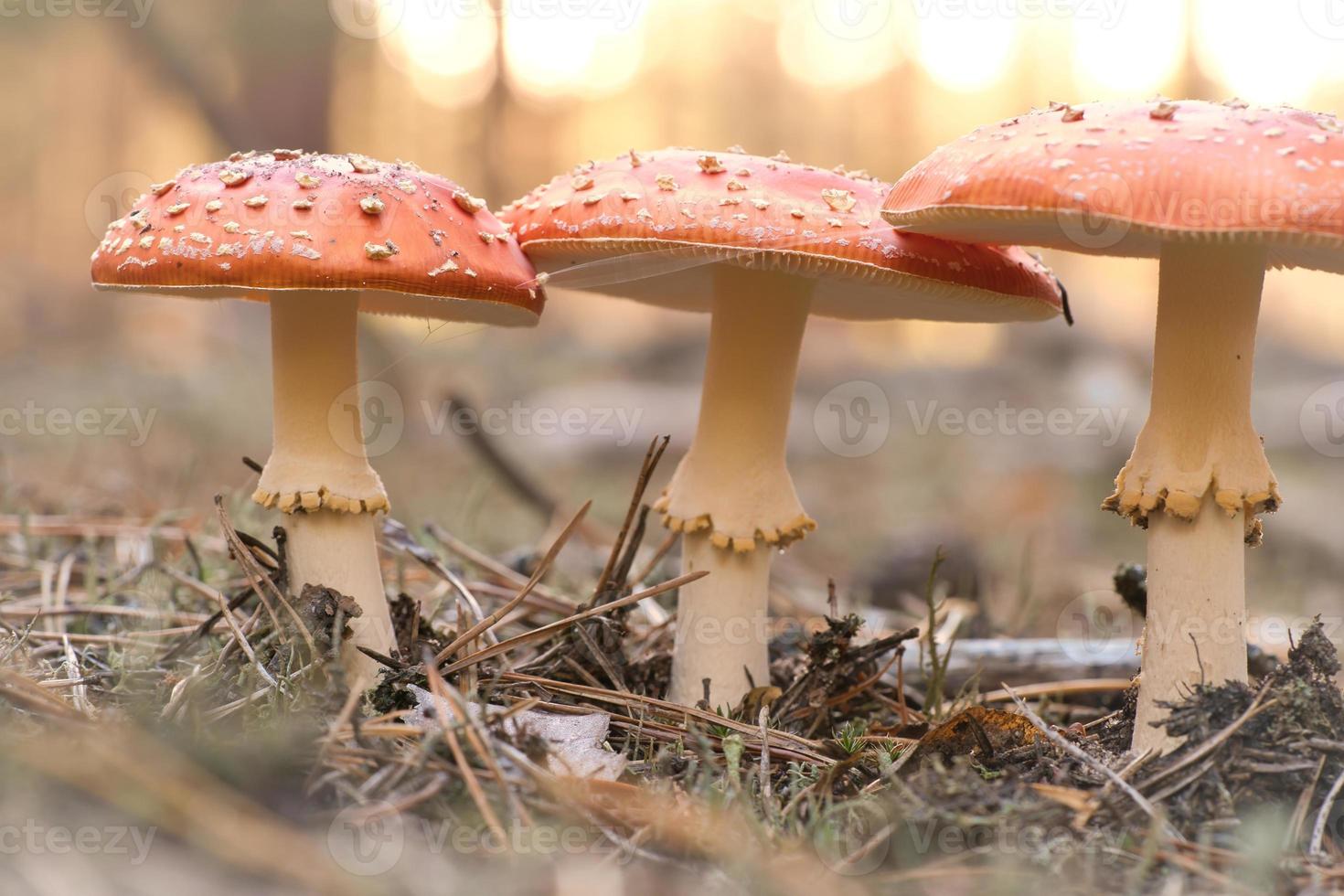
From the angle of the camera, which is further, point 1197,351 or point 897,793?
point 1197,351

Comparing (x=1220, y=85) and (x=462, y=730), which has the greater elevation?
(x=1220, y=85)

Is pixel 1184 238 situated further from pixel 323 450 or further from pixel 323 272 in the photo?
pixel 323 450

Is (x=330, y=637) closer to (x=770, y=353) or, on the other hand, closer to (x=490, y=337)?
(x=770, y=353)

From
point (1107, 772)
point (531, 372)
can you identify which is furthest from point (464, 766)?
point (531, 372)

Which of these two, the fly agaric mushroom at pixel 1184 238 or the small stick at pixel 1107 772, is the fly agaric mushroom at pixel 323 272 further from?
the small stick at pixel 1107 772

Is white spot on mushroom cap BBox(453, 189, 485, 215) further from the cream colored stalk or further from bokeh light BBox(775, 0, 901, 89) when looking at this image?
bokeh light BBox(775, 0, 901, 89)

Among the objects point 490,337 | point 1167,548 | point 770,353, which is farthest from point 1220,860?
point 490,337

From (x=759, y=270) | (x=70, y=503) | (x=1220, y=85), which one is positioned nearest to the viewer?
(x=759, y=270)
